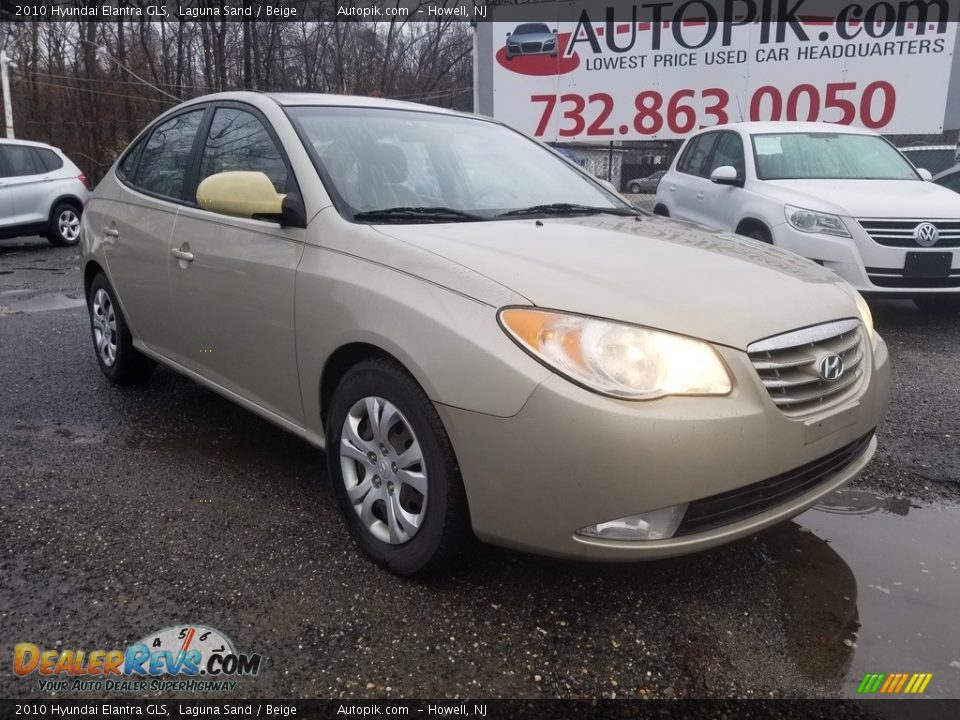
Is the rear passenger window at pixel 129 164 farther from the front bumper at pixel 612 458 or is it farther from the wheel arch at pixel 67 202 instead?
the wheel arch at pixel 67 202

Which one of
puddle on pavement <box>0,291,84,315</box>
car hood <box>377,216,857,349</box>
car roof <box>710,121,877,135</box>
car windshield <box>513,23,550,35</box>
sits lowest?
puddle on pavement <box>0,291,84,315</box>

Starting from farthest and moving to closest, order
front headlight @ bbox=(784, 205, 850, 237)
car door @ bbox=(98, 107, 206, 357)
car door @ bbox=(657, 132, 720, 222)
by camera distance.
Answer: car door @ bbox=(657, 132, 720, 222), front headlight @ bbox=(784, 205, 850, 237), car door @ bbox=(98, 107, 206, 357)

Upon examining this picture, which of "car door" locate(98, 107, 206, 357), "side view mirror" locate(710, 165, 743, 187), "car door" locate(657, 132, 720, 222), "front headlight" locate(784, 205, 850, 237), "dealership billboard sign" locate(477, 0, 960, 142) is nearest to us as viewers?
"car door" locate(98, 107, 206, 357)

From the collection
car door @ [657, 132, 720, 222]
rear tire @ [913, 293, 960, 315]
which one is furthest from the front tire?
rear tire @ [913, 293, 960, 315]

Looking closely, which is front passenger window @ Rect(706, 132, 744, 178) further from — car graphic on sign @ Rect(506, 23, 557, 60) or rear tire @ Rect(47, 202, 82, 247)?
rear tire @ Rect(47, 202, 82, 247)

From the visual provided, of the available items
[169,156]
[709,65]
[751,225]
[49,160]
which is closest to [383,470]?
[169,156]

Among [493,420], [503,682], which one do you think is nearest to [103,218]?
[493,420]

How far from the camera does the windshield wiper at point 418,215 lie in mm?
2717

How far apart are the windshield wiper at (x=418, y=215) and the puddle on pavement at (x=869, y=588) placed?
1.57 metres

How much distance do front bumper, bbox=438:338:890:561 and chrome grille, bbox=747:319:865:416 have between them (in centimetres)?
5

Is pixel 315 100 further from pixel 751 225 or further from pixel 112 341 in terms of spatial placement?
pixel 751 225

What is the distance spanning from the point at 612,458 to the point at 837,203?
4901 mm

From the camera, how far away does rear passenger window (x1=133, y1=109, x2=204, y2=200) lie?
12.0 feet

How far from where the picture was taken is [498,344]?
6.72 ft
